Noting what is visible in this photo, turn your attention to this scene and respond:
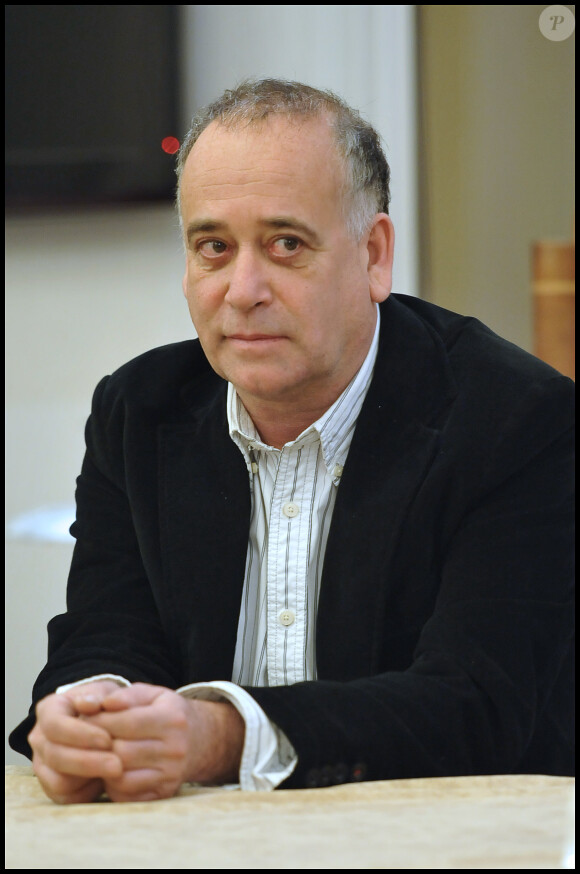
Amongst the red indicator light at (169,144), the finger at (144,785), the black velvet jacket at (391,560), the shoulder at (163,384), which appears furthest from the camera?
the red indicator light at (169,144)

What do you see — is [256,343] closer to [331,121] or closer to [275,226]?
[275,226]

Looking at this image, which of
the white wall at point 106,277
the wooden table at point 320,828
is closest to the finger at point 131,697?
the wooden table at point 320,828

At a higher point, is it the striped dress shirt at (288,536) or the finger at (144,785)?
the striped dress shirt at (288,536)

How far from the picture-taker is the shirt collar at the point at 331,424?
1.49m

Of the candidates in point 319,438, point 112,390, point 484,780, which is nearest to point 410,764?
point 484,780

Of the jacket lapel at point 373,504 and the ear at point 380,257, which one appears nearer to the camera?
the jacket lapel at point 373,504

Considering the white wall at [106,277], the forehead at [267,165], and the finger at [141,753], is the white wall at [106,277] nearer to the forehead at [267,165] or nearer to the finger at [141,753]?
the forehead at [267,165]

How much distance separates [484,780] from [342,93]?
2105 millimetres

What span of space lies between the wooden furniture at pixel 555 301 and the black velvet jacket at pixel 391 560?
1.20 m

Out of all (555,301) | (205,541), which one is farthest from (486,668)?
(555,301)

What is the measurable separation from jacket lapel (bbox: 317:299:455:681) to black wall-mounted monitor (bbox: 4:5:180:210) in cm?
145

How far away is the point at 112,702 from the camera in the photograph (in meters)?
1.08

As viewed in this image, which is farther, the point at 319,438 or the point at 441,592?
the point at 319,438

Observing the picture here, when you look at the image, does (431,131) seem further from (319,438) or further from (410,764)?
(410,764)
